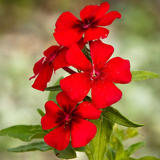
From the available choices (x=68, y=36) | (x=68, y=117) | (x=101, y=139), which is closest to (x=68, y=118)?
(x=68, y=117)

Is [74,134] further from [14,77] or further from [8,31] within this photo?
[8,31]

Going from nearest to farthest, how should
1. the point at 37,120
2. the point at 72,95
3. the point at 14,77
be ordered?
the point at 72,95 → the point at 37,120 → the point at 14,77

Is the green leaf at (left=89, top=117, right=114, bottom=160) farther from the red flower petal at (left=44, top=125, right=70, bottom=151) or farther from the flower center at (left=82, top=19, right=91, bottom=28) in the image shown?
the flower center at (left=82, top=19, right=91, bottom=28)

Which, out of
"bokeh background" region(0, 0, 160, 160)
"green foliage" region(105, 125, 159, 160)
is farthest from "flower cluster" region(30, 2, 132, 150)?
"bokeh background" region(0, 0, 160, 160)

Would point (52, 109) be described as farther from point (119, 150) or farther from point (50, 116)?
point (119, 150)

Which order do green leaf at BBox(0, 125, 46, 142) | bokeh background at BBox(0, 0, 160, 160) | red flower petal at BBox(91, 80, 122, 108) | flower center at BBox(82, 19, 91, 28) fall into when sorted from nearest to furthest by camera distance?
red flower petal at BBox(91, 80, 122, 108), flower center at BBox(82, 19, 91, 28), green leaf at BBox(0, 125, 46, 142), bokeh background at BBox(0, 0, 160, 160)

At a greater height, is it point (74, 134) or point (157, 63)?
point (157, 63)

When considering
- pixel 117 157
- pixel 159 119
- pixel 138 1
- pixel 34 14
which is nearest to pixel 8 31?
pixel 34 14
